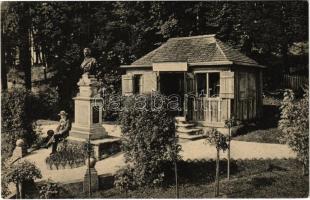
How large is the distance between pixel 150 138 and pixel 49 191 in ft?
7.74

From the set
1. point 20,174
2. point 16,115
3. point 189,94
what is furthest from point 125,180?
point 189,94

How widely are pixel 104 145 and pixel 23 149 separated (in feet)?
8.54

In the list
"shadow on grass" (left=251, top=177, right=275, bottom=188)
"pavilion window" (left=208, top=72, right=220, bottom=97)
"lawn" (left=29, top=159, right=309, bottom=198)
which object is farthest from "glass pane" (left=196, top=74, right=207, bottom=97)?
"shadow on grass" (left=251, top=177, right=275, bottom=188)

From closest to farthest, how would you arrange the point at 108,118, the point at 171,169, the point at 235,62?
1. the point at 171,169
2. the point at 235,62
3. the point at 108,118

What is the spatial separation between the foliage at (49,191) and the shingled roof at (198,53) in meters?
7.70

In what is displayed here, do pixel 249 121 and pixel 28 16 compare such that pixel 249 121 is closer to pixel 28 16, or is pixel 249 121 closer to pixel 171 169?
pixel 171 169

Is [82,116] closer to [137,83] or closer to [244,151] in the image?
[137,83]

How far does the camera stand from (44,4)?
20047 millimetres

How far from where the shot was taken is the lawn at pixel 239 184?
316 inches

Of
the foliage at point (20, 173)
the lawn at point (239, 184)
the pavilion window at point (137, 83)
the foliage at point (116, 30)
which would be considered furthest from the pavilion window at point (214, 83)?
the foliage at point (20, 173)

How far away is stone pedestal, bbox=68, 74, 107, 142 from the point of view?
12109 millimetres

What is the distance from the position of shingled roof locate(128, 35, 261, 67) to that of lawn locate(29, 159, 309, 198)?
4.78 meters

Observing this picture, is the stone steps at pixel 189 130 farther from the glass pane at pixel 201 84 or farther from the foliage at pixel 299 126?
the foliage at pixel 299 126

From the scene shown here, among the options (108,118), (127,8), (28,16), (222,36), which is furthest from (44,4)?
(222,36)
